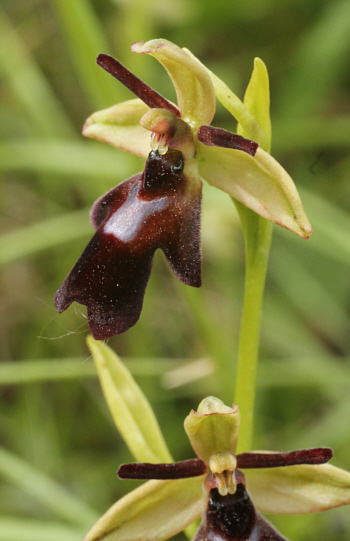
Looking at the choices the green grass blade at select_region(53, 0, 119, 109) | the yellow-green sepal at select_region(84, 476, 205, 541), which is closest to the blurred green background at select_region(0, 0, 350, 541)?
the green grass blade at select_region(53, 0, 119, 109)

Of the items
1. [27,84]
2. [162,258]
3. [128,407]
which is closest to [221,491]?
[128,407]

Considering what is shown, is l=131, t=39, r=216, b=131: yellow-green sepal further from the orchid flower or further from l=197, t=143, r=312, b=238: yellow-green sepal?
the orchid flower

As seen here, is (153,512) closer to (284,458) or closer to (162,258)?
(284,458)

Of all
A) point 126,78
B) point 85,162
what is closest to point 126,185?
point 126,78

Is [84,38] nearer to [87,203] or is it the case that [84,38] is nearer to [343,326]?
[87,203]

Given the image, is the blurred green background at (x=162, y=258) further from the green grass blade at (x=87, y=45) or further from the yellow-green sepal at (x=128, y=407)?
the yellow-green sepal at (x=128, y=407)

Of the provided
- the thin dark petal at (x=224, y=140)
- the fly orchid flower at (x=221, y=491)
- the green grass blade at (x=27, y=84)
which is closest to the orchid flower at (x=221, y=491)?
the fly orchid flower at (x=221, y=491)
